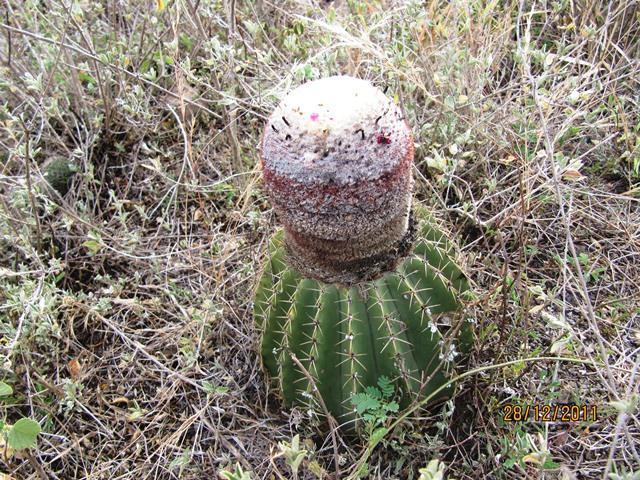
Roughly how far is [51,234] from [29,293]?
1.38ft

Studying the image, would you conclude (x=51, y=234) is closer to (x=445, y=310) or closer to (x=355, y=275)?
(x=355, y=275)

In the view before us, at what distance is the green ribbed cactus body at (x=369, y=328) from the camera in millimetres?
1683

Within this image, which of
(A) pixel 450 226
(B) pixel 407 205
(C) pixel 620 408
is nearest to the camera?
(C) pixel 620 408

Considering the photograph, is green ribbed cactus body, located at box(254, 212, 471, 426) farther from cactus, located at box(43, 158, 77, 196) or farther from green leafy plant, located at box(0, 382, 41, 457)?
cactus, located at box(43, 158, 77, 196)

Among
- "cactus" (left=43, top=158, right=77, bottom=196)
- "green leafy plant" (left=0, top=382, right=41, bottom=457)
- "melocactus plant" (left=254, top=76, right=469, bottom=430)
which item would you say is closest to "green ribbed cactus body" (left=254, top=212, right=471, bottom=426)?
"melocactus plant" (left=254, top=76, right=469, bottom=430)

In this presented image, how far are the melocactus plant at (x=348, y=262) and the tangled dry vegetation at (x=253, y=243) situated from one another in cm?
17

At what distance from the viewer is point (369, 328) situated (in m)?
1.69

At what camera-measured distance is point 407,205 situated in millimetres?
1655

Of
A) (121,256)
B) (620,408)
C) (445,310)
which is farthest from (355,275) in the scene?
(121,256)
